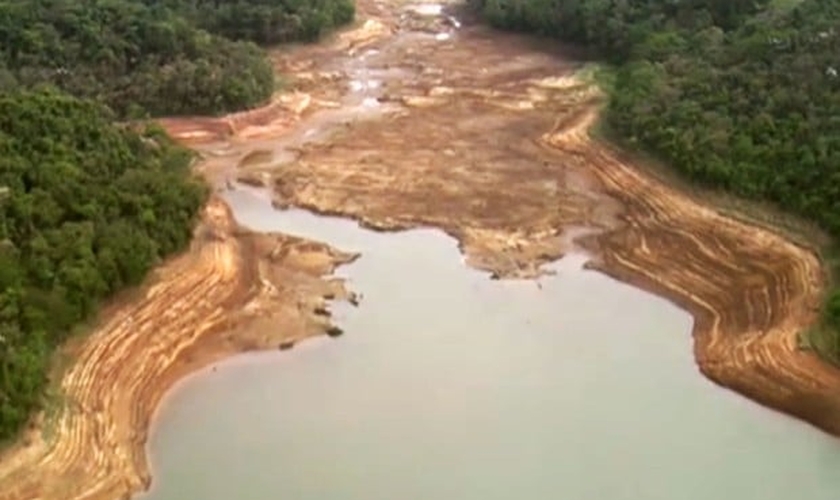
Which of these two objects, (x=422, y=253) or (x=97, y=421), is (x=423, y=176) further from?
(x=97, y=421)

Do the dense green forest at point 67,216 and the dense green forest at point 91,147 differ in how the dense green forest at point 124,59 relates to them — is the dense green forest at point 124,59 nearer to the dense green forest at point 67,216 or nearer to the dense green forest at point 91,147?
the dense green forest at point 91,147

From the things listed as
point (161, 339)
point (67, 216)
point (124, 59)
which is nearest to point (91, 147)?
point (67, 216)

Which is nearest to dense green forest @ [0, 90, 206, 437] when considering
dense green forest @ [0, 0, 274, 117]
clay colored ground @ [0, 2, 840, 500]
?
clay colored ground @ [0, 2, 840, 500]

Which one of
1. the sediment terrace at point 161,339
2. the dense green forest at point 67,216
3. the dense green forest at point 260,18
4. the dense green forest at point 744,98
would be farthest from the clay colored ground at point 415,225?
the dense green forest at point 744,98

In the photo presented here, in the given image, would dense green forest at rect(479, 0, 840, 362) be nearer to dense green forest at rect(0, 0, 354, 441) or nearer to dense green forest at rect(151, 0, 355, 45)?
dense green forest at rect(151, 0, 355, 45)

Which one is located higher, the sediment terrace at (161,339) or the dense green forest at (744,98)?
the dense green forest at (744,98)
